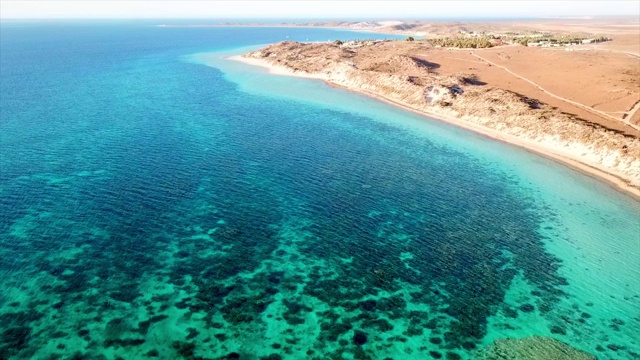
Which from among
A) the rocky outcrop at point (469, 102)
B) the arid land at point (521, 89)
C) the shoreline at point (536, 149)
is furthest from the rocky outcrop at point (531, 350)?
the rocky outcrop at point (469, 102)

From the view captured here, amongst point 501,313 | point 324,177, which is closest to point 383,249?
point 501,313

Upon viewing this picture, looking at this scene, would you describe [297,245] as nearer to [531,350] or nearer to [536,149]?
[531,350]

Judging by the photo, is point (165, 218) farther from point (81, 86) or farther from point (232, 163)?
point (81, 86)

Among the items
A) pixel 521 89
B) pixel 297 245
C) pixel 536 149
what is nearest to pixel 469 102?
pixel 521 89

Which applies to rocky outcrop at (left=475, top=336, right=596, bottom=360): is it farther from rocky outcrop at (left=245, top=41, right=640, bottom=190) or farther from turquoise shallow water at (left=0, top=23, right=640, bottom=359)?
rocky outcrop at (left=245, top=41, right=640, bottom=190)

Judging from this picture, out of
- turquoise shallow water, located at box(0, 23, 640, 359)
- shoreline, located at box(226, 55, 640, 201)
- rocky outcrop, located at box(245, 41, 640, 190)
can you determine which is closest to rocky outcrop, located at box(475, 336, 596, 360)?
turquoise shallow water, located at box(0, 23, 640, 359)
